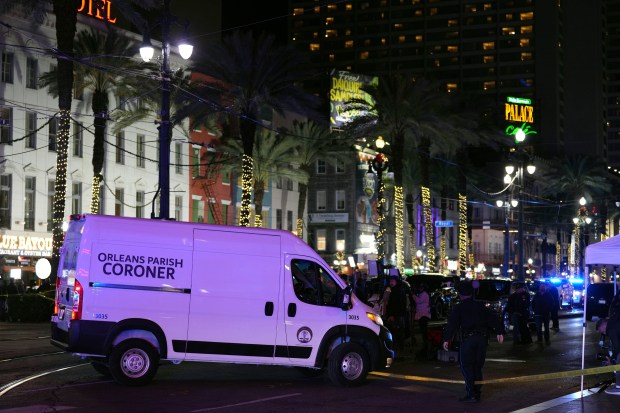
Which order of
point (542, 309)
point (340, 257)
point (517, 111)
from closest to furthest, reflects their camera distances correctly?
point (542, 309) → point (340, 257) → point (517, 111)

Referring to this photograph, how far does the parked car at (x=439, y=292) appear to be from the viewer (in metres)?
36.7

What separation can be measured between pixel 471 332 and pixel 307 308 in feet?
9.77

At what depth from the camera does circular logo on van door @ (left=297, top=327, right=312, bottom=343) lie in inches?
587

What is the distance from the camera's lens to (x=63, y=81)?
1315 inches

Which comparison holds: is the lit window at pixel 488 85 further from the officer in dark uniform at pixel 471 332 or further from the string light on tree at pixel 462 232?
the officer in dark uniform at pixel 471 332

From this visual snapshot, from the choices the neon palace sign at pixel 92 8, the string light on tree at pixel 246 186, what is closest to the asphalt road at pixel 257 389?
the string light on tree at pixel 246 186

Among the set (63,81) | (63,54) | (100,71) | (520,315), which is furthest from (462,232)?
(520,315)

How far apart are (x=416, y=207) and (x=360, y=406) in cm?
7470

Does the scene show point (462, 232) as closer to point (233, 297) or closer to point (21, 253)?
point (21, 253)

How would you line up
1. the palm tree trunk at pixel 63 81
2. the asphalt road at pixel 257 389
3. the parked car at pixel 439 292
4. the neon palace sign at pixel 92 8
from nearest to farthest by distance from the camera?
the asphalt road at pixel 257 389 → the palm tree trunk at pixel 63 81 → the parked car at pixel 439 292 → the neon palace sign at pixel 92 8

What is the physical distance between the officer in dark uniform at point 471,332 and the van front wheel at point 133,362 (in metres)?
4.52

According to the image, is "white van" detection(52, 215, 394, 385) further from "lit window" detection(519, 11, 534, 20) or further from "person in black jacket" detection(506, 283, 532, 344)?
"lit window" detection(519, 11, 534, 20)

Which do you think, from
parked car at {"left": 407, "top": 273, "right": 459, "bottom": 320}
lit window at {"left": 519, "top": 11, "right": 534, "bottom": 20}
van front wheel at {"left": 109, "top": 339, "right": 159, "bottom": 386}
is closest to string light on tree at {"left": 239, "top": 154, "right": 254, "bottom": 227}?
parked car at {"left": 407, "top": 273, "right": 459, "bottom": 320}

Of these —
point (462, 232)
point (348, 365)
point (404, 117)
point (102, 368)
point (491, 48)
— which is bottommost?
point (102, 368)
